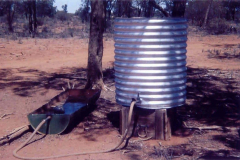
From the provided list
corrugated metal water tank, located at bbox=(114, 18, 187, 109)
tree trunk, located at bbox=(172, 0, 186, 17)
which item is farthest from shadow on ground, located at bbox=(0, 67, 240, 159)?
tree trunk, located at bbox=(172, 0, 186, 17)

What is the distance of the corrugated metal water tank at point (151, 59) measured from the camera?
14.4 feet

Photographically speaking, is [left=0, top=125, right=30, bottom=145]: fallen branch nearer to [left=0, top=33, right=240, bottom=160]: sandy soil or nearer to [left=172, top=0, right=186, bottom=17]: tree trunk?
[left=0, top=33, right=240, bottom=160]: sandy soil

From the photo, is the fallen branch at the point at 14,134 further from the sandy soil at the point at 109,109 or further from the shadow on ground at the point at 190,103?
the shadow on ground at the point at 190,103

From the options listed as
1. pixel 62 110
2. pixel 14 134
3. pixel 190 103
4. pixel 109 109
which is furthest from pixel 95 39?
pixel 14 134

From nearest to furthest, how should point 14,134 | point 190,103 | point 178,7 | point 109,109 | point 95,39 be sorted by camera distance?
point 14,134 → point 178,7 → point 109,109 → point 190,103 → point 95,39

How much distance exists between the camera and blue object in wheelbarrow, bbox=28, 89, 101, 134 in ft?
16.2

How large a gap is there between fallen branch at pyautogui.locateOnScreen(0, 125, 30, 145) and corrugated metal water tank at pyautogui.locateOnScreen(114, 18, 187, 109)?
1.71 m

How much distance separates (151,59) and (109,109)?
235 cm

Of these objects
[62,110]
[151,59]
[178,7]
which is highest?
[178,7]

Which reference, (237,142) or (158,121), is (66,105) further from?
(237,142)

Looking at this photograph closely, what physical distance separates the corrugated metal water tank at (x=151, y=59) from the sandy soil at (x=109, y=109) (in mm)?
680

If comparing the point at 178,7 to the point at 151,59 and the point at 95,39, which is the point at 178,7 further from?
the point at 95,39

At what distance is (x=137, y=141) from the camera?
4.84 metres

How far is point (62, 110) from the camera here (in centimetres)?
551
